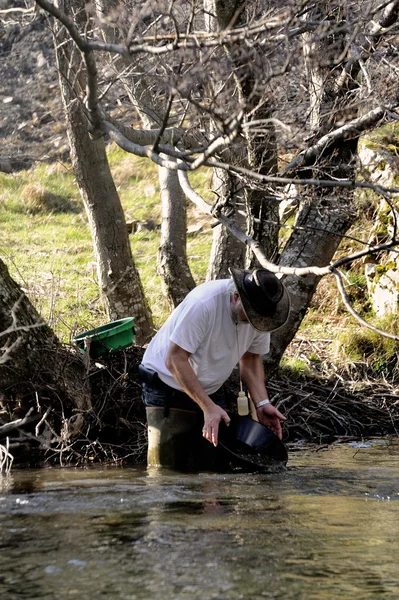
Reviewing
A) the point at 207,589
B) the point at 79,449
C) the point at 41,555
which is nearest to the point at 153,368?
the point at 79,449

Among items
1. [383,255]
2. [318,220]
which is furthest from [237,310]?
[383,255]

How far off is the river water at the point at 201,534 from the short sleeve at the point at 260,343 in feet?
2.84

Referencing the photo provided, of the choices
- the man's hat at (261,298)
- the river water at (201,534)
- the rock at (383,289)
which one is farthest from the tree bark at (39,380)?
the rock at (383,289)

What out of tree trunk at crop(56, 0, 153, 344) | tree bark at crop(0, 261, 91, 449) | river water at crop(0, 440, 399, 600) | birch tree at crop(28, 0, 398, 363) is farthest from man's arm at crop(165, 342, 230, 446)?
tree trunk at crop(56, 0, 153, 344)

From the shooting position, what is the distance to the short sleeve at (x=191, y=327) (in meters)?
6.26

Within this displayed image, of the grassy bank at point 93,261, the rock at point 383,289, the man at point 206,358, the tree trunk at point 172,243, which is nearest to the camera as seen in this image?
the man at point 206,358

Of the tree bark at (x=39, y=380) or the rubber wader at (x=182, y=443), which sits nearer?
the rubber wader at (x=182, y=443)

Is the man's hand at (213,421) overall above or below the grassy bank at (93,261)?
below

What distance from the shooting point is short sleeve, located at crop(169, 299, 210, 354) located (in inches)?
247

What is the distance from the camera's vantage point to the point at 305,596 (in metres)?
4.03

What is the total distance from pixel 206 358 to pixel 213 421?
19.1 inches

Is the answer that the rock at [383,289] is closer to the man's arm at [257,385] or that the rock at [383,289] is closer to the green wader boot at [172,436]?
the man's arm at [257,385]

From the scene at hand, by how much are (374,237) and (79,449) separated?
4.45 metres

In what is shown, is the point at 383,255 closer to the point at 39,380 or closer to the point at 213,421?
the point at 39,380
